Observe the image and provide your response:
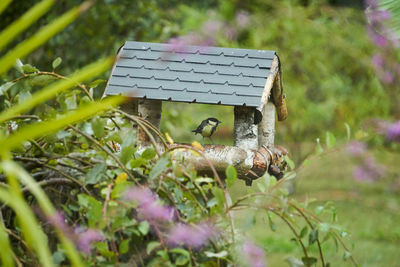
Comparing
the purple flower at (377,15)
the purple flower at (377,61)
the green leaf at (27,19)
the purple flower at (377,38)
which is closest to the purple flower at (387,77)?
the purple flower at (377,61)

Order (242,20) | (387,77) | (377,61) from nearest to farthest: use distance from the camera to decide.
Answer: (387,77) < (377,61) < (242,20)

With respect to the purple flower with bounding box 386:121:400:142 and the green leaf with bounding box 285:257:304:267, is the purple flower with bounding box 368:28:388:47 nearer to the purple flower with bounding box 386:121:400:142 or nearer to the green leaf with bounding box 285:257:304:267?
the purple flower with bounding box 386:121:400:142

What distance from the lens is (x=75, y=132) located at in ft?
4.34

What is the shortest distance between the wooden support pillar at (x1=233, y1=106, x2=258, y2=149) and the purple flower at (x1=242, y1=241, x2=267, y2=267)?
0.75 m

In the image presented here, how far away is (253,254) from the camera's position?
→ 1.28 metres

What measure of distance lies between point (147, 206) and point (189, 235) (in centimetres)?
11

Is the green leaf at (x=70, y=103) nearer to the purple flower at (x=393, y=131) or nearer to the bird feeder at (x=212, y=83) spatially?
the bird feeder at (x=212, y=83)

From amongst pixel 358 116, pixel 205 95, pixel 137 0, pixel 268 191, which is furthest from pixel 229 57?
pixel 358 116

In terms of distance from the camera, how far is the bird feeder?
75.1 inches

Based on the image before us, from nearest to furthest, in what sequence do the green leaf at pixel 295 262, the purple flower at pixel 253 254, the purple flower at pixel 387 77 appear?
the purple flower at pixel 253 254 → the green leaf at pixel 295 262 → the purple flower at pixel 387 77

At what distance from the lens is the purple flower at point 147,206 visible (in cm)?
119

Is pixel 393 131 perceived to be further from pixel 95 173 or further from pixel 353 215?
pixel 95 173

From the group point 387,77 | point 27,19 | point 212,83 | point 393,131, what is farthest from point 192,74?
point 387,77

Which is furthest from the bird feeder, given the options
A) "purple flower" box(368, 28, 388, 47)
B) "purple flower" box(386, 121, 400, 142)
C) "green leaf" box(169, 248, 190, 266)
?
"purple flower" box(368, 28, 388, 47)
